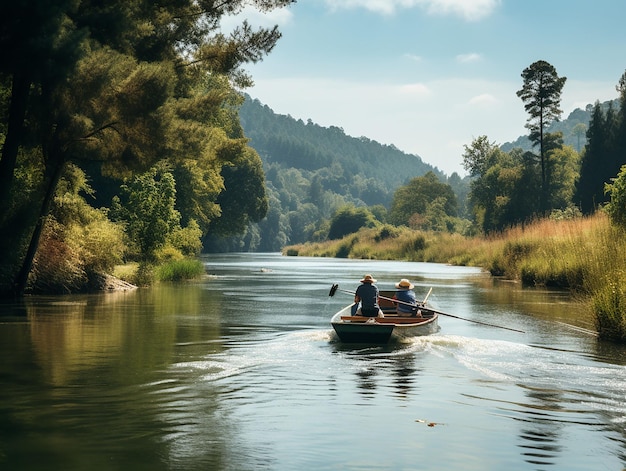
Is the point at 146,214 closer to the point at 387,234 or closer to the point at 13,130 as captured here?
→ the point at 13,130

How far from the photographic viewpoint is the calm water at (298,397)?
895 centimetres

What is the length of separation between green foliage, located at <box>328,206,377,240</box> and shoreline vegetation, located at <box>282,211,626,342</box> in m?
28.9

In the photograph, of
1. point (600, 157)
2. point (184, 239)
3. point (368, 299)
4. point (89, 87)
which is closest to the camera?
point (368, 299)

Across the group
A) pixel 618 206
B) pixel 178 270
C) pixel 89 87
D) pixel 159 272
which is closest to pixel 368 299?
pixel 89 87

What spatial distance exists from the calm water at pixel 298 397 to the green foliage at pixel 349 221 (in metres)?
103

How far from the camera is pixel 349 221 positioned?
5044 inches

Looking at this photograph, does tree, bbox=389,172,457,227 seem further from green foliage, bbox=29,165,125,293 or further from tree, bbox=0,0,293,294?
tree, bbox=0,0,293,294

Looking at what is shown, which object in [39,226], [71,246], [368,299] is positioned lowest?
[368,299]

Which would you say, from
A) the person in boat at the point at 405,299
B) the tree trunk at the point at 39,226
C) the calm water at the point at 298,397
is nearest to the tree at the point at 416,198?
the tree trunk at the point at 39,226

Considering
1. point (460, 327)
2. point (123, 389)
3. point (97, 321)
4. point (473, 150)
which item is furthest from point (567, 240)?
point (473, 150)

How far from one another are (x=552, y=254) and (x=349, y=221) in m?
92.4

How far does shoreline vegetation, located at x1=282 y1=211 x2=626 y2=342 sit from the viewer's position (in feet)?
58.9

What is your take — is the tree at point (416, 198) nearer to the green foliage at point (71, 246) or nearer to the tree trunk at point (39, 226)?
the green foliage at point (71, 246)

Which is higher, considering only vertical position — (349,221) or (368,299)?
(349,221)
